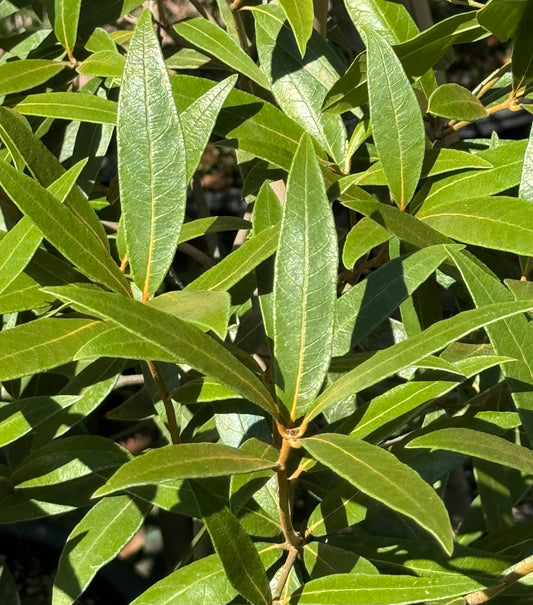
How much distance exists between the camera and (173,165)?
0.64 meters

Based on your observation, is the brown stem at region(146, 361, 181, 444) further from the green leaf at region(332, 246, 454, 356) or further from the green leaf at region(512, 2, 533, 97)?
the green leaf at region(512, 2, 533, 97)

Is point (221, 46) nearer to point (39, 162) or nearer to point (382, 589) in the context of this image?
point (39, 162)

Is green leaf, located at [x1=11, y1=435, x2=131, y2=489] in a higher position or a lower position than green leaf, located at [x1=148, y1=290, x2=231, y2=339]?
lower

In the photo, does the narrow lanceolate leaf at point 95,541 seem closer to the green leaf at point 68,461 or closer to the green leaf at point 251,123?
the green leaf at point 68,461

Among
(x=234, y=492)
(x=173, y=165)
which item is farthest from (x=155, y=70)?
(x=234, y=492)

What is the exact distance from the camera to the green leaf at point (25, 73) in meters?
0.86

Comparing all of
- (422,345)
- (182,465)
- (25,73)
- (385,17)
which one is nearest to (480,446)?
(422,345)

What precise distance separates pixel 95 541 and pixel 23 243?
262mm

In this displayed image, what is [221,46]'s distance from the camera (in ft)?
2.94

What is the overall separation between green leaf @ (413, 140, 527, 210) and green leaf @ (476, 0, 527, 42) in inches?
3.9

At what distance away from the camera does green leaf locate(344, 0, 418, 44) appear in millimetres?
855

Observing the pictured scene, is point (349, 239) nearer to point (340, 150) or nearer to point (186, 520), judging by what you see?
point (340, 150)

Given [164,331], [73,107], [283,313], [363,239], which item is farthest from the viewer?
[73,107]

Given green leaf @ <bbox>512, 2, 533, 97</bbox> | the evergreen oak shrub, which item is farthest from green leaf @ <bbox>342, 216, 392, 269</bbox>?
green leaf @ <bbox>512, 2, 533, 97</bbox>
